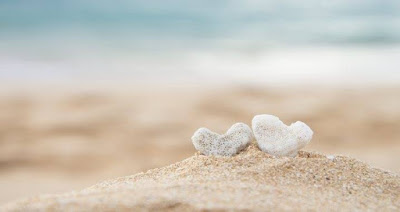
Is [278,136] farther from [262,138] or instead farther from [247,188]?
[247,188]

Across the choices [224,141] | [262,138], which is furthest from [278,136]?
[224,141]

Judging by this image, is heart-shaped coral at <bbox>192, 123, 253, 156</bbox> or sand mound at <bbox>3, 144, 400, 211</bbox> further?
heart-shaped coral at <bbox>192, 123, 253, 156</bbox>

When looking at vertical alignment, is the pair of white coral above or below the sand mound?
above

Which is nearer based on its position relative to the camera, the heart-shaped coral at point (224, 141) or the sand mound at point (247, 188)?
the sand mound at point (247, 188)

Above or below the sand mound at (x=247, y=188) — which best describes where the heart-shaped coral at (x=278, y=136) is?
above

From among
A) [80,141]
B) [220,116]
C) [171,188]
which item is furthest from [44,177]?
[171,188]
